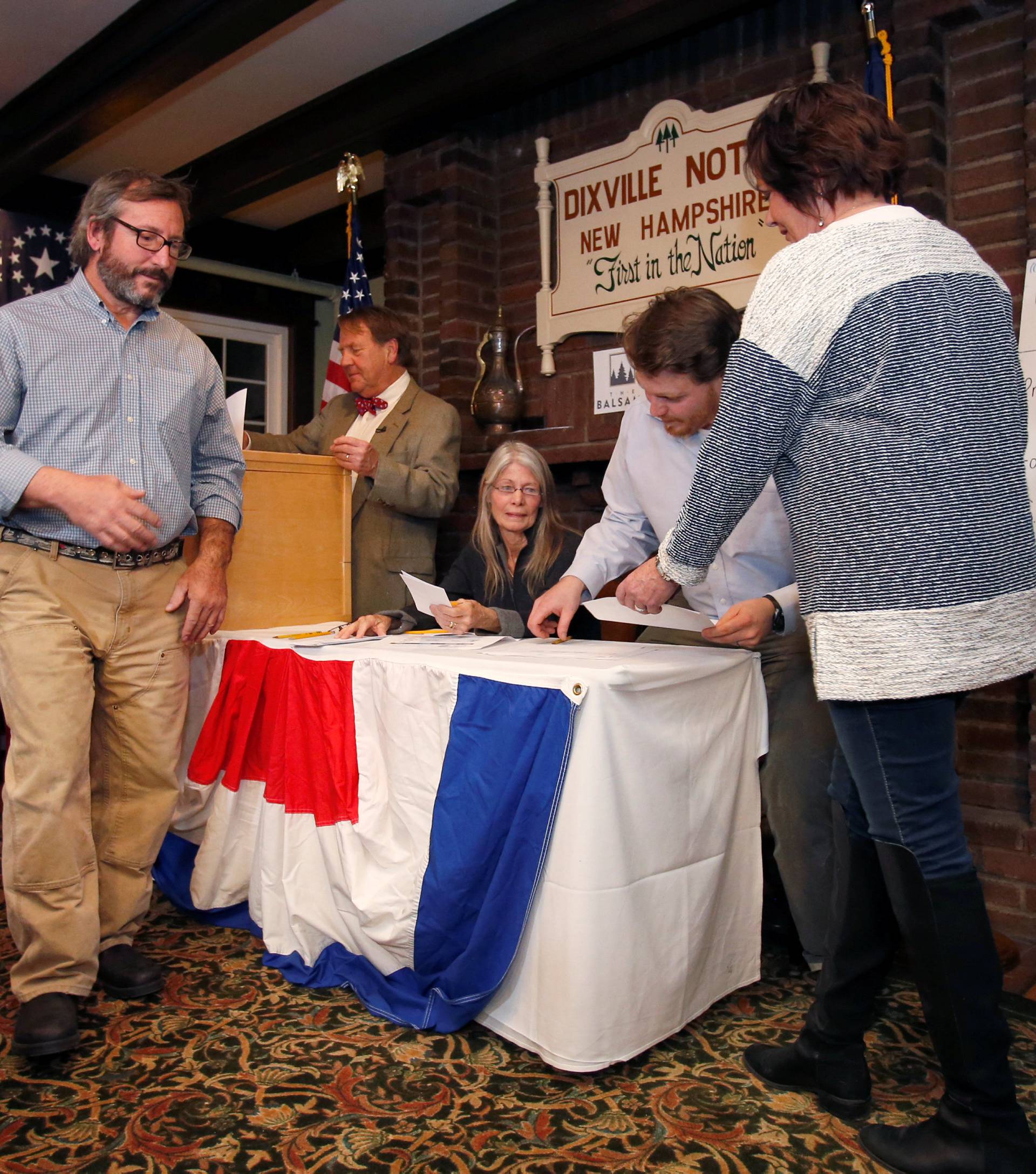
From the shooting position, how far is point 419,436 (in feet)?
10.1

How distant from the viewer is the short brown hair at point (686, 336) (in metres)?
1.85

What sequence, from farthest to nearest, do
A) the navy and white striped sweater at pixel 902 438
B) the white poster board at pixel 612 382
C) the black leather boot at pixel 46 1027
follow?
the white poster board at pixel 612 382 < the black leather boot at pixel 46 1027 < the navy and white striped sweater at pixel 902 438

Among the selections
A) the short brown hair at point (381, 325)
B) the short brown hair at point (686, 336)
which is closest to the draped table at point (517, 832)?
the short brown hair at point (686, 336)

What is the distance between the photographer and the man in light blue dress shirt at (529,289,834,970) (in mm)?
1850

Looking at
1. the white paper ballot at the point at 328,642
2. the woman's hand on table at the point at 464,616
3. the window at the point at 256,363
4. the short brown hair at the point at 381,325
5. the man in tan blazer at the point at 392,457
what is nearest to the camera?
the white paper ballot at the point at 328,642

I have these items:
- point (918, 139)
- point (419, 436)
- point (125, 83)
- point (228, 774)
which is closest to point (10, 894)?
point (228, 774)

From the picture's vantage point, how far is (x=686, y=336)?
6.05 ft

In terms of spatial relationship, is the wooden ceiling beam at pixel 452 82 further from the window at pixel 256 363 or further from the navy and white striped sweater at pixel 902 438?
the navy and white striped sweater at pixel 902 438

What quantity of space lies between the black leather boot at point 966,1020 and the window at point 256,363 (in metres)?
5.87

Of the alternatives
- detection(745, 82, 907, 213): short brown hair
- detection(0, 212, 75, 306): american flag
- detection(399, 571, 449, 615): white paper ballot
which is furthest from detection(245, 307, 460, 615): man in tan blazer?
detection(0, 212, 75, 306): american flag

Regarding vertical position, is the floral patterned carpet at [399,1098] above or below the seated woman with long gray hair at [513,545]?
below

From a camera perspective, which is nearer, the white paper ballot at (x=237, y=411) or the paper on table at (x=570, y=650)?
the paper on table at (x=570, y=650)

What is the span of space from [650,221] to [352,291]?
1.35 m

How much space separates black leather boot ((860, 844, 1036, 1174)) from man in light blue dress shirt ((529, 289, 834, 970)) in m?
0.49
